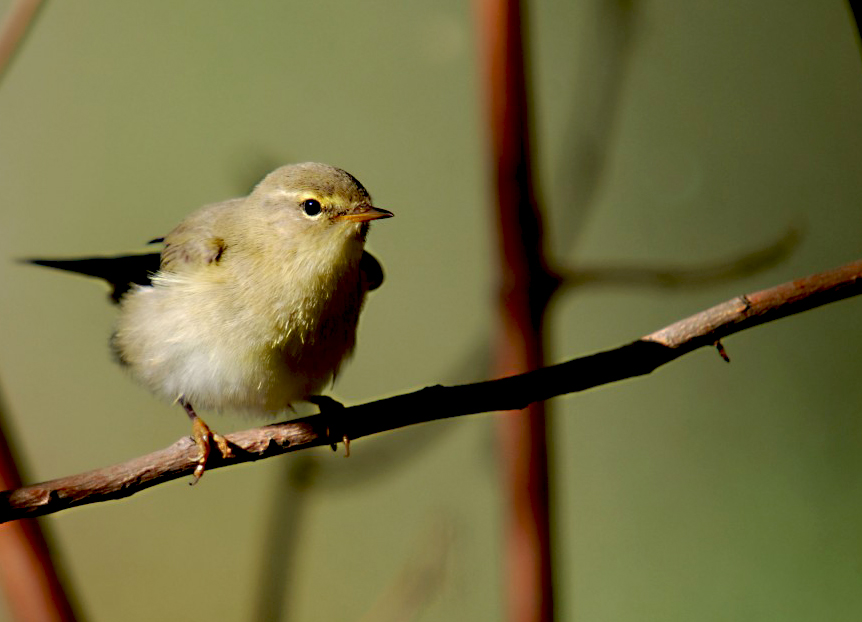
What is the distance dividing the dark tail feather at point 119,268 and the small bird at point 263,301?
0.42 feet

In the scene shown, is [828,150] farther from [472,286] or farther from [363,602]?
[363,602]

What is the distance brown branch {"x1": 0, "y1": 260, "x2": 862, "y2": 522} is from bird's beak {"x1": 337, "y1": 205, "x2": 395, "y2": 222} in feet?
1.41

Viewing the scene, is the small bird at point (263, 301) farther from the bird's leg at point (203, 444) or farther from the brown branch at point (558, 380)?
the brown branch at point (558, 380)

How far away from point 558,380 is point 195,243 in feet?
3.57

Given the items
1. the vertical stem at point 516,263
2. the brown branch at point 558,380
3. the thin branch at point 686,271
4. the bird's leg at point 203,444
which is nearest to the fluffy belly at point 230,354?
the bird's leg at point 203,444

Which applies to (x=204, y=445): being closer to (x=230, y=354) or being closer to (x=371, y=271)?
(x=230, y=354)

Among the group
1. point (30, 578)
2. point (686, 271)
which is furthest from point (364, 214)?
point (30, 578)

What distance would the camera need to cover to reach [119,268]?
7.91 ft

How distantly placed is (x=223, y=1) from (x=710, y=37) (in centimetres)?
209

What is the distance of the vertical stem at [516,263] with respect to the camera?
1.59 metres

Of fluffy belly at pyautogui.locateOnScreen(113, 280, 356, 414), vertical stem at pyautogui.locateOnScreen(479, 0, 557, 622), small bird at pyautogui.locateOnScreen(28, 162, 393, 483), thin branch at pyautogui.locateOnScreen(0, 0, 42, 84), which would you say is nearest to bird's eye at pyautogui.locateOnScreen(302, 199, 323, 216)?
small bird at pyautogui.locateOnScreen(28, 162, 393, 483)

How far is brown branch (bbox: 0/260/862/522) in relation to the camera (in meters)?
1.52

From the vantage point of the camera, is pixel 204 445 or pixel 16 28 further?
pixel 204 445

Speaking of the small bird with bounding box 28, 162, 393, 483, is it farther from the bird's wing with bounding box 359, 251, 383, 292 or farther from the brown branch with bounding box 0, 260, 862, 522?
the brown branch with bounding box 0, 260, 862, 522
